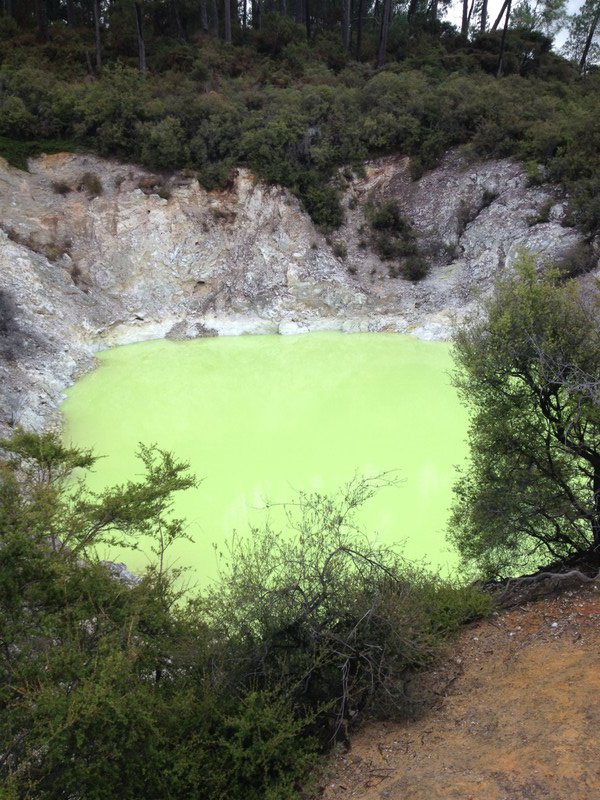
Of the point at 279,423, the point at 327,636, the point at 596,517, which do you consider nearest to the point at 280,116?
the point at 279,423

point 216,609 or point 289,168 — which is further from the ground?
point 289,168

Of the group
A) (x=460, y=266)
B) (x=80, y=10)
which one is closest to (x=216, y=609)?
(x=460, y=266)

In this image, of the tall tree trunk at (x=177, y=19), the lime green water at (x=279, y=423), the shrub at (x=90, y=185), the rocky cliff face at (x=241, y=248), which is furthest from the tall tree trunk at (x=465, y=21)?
the shrub at (x=90, y=185)

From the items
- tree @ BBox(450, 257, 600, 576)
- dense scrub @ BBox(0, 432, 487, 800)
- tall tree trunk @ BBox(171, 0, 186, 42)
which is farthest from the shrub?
tree @ BBox(450, 257, 600, 576)

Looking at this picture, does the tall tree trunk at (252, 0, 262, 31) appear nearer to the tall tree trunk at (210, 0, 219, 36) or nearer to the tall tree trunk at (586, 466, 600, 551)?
the tall tree trunk at (210, 0, 219, 36)

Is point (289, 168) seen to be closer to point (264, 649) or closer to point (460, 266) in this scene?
point (460, 266)

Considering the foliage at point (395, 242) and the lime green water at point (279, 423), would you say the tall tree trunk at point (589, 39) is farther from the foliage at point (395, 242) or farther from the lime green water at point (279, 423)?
the lime green water at point (279, 423)

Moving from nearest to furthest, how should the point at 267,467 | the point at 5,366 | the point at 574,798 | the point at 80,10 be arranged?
the point at 574,798 → the point at 267,467 → the point at 5,366 → the point at 80,10
